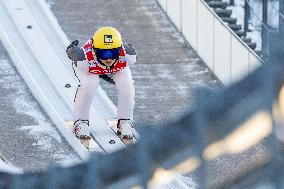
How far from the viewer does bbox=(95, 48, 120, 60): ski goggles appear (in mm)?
10844

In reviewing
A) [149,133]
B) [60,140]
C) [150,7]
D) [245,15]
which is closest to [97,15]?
[150,7]

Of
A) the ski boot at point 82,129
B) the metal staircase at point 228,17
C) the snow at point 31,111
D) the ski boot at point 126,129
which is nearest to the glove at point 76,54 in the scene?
the ski boot at point 82,129

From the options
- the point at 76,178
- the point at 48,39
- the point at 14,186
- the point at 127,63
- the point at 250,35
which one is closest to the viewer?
the point at 76,178

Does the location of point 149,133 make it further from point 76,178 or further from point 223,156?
point 76,178

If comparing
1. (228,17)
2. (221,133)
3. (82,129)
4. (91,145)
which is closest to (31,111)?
(82,129)

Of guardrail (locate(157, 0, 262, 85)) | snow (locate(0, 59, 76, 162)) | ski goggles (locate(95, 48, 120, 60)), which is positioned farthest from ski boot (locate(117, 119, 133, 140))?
guardrail (locate(157, 0, 262, 85))

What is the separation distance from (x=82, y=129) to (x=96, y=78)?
0.58 meters

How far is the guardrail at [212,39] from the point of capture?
546 inches

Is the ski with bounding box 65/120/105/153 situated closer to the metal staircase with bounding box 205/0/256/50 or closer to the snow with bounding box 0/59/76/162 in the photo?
the snow with bounding box 0/59/76/162

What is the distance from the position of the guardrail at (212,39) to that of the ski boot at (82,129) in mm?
2366

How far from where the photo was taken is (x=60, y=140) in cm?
1149

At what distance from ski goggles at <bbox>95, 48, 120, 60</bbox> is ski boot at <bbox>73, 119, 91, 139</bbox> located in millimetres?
762

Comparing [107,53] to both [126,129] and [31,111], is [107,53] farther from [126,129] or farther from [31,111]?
[31,111]

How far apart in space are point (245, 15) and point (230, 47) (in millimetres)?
3675
